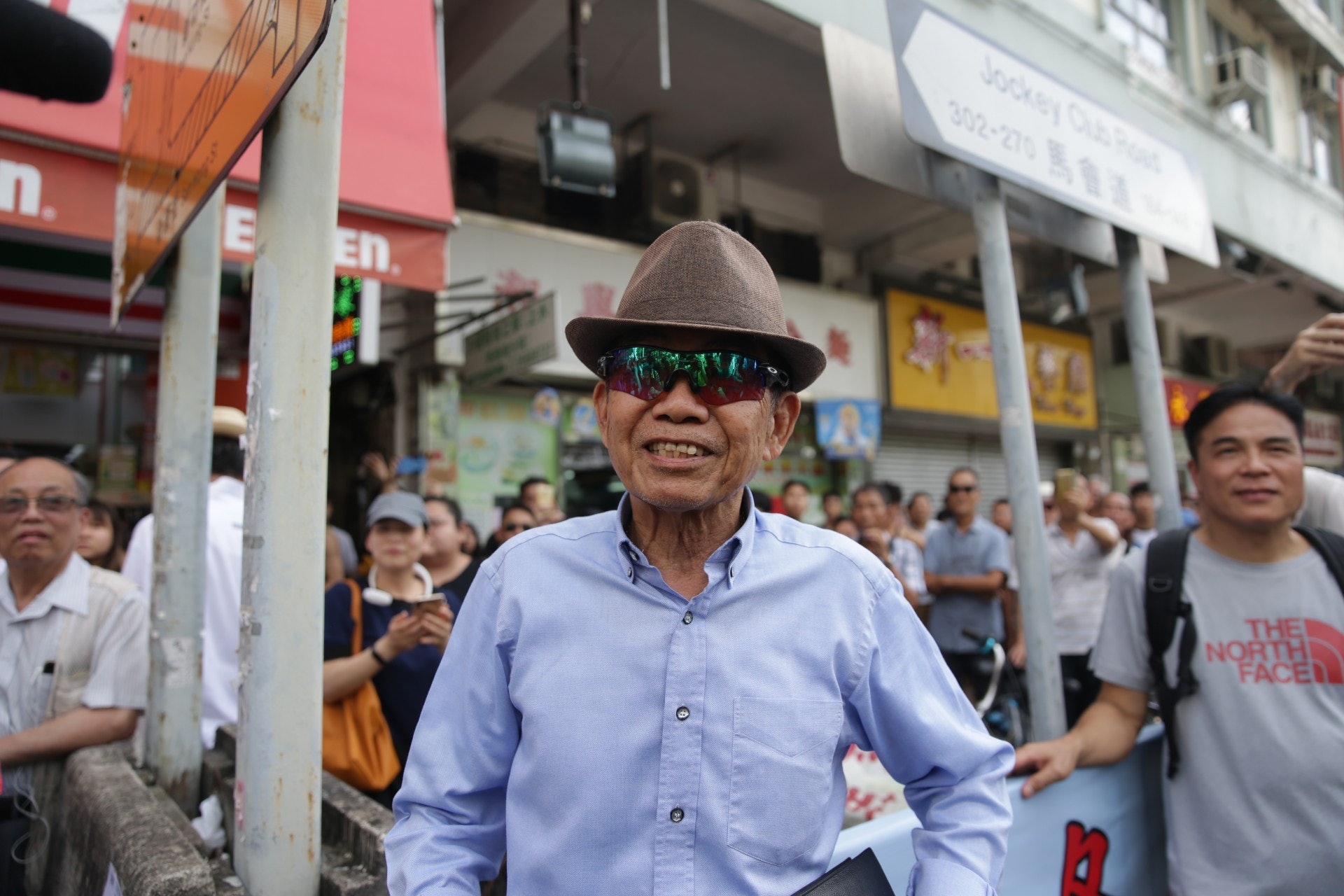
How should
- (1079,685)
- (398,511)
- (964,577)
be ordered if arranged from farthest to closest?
(964,577) < (1079,685) < (398,511)

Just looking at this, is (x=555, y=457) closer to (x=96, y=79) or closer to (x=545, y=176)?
(x=545, y=176)

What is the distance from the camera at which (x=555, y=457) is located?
28.1ft

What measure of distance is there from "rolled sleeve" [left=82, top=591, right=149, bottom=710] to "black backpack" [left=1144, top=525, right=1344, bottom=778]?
10.6 ft

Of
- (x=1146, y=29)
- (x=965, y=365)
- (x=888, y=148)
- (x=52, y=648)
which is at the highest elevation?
(x=1146, y=29)

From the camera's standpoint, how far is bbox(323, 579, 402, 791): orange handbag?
8.80 ft

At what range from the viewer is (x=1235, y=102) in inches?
452

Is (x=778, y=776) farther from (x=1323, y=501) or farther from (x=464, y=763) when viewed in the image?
(x=1323, y=501)

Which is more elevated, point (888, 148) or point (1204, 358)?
point (1204, 358)

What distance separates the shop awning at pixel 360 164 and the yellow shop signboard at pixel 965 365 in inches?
324

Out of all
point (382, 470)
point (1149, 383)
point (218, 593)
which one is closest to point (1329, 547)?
point (1149, 383)

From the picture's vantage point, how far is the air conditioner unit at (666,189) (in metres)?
9.38

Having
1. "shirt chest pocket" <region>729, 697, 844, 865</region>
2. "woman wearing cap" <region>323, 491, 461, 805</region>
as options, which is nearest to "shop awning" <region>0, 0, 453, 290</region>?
"woman wearing cap" <region>323, 491, 461, 805</region>

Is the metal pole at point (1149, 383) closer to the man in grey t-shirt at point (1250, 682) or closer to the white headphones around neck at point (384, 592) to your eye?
the man in grey t-shirt at point (1250, 682)

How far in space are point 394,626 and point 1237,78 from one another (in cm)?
1375
